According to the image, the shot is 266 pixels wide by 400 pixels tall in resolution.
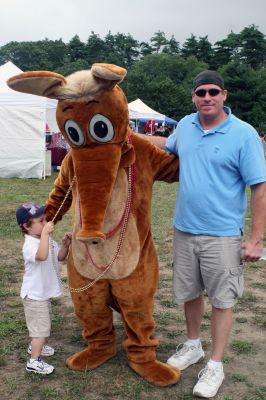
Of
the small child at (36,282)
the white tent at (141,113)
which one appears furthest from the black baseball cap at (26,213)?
the white tent at (141,113)

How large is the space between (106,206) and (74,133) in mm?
422

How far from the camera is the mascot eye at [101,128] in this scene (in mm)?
2543

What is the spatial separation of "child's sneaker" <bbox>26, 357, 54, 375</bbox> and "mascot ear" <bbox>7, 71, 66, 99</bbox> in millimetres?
1603

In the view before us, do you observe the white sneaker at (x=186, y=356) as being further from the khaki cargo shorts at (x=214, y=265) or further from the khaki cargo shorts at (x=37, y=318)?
the khaki cargo shorts at (x=37, y=318)

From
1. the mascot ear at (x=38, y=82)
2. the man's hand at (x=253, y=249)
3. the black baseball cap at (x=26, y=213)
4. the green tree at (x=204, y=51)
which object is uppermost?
the green tree at (x=204, y=51)

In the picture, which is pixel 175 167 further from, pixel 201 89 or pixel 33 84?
pixel 33 84

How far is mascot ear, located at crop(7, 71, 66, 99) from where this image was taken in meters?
2.45

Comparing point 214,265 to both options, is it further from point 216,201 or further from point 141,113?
point 141,113

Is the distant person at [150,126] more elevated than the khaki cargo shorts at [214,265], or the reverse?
the distant person at [150,126]

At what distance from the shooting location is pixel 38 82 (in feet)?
8.14

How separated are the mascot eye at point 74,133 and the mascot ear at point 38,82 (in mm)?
170

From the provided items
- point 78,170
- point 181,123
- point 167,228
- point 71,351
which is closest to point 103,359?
point 71,351

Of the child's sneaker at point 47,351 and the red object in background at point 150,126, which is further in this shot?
the red object in background at point 150,126

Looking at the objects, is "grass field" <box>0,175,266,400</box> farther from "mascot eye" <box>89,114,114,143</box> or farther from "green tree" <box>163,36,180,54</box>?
"green tree" <box>163,36,180,54</box>
